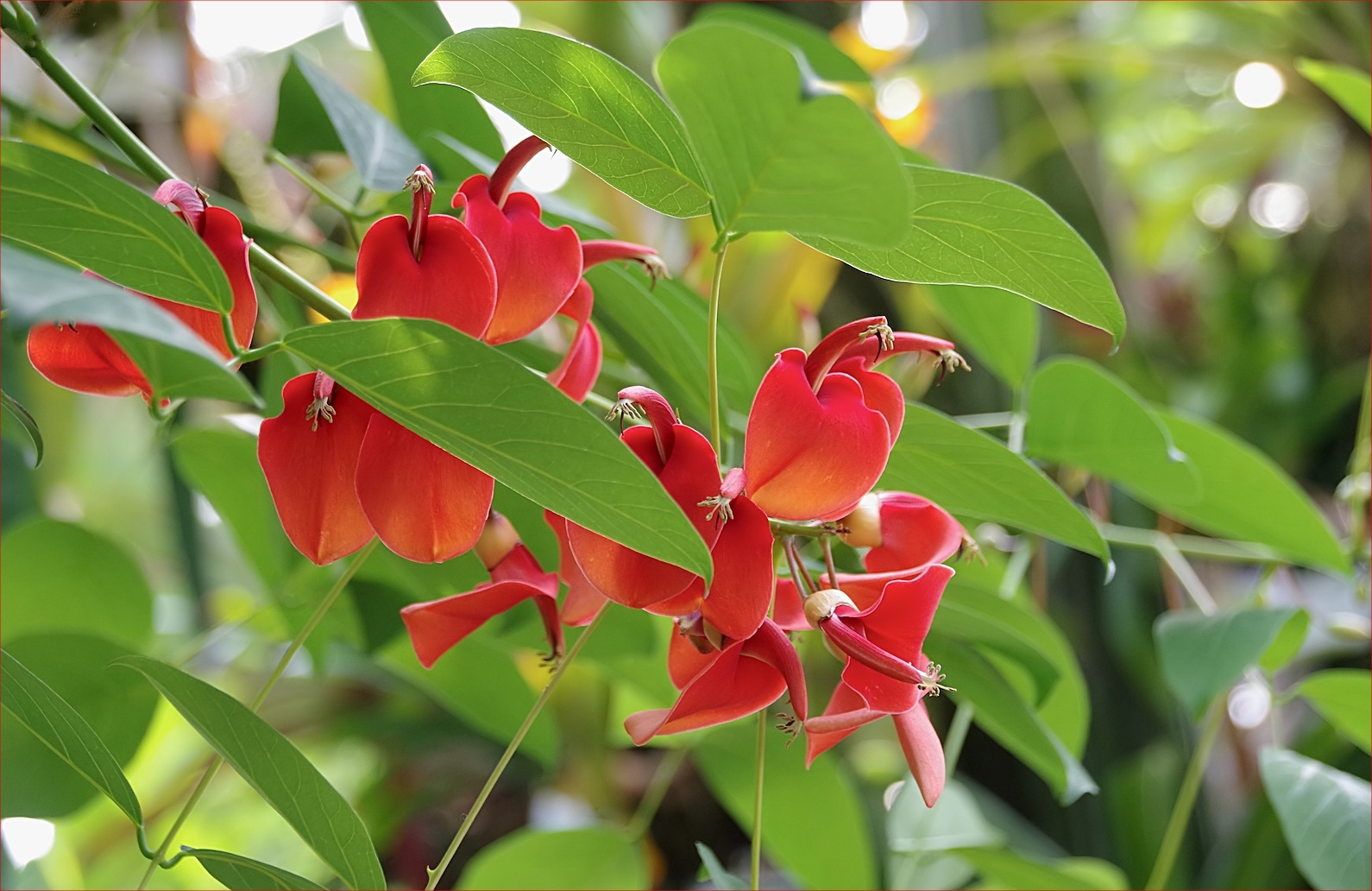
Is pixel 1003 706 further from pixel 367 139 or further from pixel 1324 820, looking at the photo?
pixel 367 139

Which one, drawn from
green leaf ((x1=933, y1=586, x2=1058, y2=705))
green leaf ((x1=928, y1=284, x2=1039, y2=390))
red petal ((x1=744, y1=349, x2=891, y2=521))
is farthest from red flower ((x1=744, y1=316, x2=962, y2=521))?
green leaf ((x1=928, y1=284, x2=1039, y2=390))

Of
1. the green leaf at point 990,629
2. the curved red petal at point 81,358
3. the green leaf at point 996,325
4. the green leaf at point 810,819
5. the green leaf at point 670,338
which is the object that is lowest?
the green leaf at point 810,819

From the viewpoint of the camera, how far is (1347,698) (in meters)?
0.37

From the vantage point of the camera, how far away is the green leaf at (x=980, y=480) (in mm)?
245

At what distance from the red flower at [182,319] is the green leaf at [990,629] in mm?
182

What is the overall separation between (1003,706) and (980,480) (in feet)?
0.28

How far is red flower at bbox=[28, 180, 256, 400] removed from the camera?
0.62ft

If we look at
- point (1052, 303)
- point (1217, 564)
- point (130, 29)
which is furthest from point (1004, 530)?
point (1217, 564)

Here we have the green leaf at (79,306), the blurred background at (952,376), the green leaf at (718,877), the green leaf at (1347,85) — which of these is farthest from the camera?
the blurred background at (952,376)

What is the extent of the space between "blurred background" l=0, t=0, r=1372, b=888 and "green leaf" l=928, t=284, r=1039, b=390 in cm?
14

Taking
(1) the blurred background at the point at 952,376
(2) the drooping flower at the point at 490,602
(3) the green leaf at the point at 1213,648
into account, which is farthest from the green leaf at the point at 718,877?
(1) the blurred background at the point at 952,376

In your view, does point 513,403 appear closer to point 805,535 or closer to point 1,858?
point 805,535

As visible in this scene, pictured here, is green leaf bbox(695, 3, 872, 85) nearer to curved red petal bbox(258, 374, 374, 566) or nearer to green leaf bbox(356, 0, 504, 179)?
green leaf bbox(356, 0, 504, 179)

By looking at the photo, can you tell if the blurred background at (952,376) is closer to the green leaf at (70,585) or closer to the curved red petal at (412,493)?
the green leaf at (70,585)
